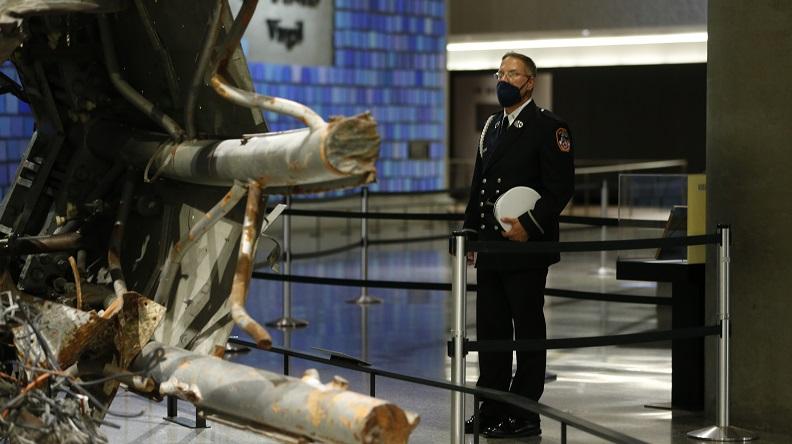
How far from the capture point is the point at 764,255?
600cm

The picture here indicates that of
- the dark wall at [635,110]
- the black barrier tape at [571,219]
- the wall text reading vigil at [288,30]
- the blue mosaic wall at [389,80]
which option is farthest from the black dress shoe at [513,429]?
the dark wall at [635,110]

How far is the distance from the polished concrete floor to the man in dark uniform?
31 centimetres

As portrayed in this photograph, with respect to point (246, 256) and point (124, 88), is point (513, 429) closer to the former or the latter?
point (124, 88)

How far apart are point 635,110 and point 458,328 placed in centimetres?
1656

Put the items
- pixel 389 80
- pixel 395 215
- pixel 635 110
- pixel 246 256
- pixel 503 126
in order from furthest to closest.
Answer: pixel 635 110, pixel 389 80, pixel 395 215, pixel 503 126, pixel 246 256

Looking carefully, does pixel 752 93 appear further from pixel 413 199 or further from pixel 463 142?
pixel 463 142

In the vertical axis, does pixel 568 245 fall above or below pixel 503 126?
below

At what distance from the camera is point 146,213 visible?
14.6 feet

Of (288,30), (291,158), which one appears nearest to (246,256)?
(291,158)

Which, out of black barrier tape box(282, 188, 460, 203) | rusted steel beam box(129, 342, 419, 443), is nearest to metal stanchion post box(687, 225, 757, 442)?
rusted steel beam box(129, 342, 419, 443)

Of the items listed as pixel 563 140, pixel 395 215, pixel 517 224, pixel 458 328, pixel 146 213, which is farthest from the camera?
pixel 395 215

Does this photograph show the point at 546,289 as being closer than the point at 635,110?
Yes

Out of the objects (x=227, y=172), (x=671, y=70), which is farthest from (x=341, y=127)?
(x=671, y=70)

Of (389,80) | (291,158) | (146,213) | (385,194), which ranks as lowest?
(146,213)
